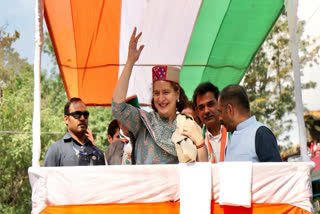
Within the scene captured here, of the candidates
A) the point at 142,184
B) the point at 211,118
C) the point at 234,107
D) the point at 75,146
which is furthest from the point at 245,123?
the point at 75,146

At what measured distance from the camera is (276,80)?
20.4 m

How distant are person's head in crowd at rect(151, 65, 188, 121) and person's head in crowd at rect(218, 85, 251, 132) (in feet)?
1.19

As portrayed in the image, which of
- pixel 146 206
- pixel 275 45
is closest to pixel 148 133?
pixel 146 206

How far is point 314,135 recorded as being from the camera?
639 inches

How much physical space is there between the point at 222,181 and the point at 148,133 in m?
0.76

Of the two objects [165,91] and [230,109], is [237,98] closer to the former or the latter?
[230,109]

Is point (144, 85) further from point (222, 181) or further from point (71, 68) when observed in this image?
point (222, 181)

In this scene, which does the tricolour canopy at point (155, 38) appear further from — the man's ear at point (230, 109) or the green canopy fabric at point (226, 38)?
the man's ear at point (230, 109)

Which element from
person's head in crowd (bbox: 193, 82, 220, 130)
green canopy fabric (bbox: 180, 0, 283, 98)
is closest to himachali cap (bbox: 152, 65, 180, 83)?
person's head in crowd (bbox: 193, 82, 220, 130)

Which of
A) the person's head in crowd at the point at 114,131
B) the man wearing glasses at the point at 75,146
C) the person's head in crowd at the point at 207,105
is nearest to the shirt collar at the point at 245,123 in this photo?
the person's head in crowd at the point at 207,105

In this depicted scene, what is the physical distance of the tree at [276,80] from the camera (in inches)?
760

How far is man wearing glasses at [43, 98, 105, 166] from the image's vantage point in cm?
493

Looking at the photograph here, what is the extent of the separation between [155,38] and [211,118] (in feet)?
7.02

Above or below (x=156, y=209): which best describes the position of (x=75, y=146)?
above
